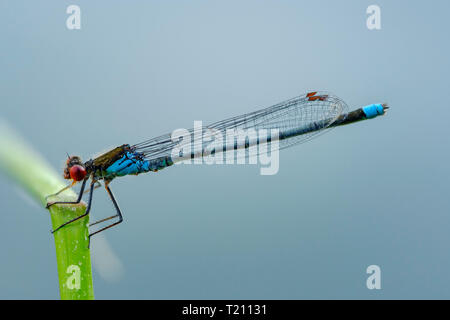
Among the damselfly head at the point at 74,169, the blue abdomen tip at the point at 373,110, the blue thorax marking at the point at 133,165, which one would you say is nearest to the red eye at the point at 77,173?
the damselfly head at the point at 74,169

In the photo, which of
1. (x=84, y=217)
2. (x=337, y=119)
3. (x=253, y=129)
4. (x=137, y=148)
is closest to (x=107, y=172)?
(x=137, y=148)

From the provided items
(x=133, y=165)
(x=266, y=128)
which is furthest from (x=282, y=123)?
(x=133, y=165)

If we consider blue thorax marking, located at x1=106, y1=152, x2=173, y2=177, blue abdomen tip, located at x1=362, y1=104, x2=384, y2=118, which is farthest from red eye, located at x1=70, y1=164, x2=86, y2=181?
blue abdomen tip, located at x1=362, y1=104, x2=384, y2=118

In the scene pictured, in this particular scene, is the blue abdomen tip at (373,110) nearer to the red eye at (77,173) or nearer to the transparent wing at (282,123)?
the transparent wing at (282,123)

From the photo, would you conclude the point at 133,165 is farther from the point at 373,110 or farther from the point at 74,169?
the point at 373,110
